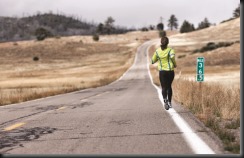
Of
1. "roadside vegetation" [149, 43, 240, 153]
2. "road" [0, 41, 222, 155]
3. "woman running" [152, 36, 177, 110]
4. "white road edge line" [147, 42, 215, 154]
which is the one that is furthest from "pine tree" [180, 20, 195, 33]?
"white road edge line" [147, 42, 215, 154]

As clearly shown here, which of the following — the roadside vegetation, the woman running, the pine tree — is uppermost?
the pine tree

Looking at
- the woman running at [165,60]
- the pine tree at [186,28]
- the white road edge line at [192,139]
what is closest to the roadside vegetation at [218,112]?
the white road edge line at [192,139]

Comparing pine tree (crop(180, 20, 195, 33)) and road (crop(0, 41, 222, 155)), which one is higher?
pine tree (crop(180, 20, 195, 33))

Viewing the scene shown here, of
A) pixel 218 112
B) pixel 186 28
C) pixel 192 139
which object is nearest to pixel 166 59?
pixel 218 112

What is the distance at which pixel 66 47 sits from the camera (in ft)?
403

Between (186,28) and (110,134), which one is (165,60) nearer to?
(110,134)

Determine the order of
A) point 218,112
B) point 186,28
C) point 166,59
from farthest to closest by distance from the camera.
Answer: point 186,28 → point 166,59 → point 218,112

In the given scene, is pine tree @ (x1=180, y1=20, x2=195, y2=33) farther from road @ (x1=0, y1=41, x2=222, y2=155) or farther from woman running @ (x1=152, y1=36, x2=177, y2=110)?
road @ (x1=0, y1=41, x2=222, y2=155)

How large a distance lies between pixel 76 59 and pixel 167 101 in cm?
9261

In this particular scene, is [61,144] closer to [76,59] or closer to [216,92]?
[216,92]

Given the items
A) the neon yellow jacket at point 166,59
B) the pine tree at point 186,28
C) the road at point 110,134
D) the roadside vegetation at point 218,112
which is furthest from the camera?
the pine tree at point 186,28

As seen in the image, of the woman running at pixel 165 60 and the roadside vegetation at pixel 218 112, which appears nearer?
the roadside vegetation at pixel 218 112

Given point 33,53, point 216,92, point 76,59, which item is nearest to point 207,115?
point 216,92

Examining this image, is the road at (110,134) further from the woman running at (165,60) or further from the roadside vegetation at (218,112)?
the woman running at (165,60)
